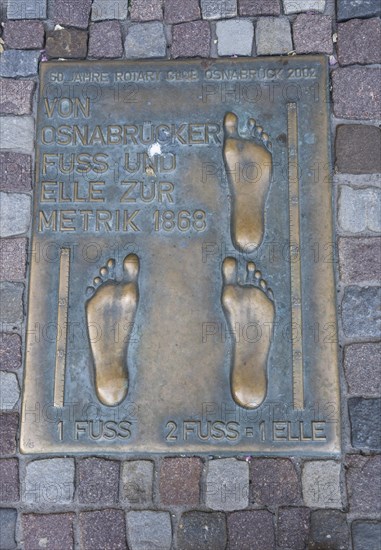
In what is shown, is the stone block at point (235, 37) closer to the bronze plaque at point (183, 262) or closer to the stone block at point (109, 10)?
the bronze plaque at point (183, 262)

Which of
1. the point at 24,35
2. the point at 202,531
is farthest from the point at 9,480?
the point at 24,35

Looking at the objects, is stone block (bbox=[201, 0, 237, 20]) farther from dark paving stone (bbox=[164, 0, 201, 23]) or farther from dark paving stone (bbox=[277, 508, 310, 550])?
dark paving stone (bbox=[277, 508, 310, 550])

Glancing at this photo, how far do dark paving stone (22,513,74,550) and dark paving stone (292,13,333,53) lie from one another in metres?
1.74

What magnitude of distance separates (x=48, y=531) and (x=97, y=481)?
212 millimetres

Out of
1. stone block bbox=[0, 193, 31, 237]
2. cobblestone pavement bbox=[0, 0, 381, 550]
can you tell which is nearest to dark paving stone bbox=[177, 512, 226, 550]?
cobblestone pavement bbox=[0, 0, 381, 550]

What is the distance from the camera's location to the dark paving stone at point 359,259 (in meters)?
1.76

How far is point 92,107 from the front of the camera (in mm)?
1857

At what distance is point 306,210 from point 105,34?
0.94 metres

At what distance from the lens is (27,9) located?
1.92 meters

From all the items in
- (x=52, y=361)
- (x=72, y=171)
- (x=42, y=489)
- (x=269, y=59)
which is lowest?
(x=42, y=489)

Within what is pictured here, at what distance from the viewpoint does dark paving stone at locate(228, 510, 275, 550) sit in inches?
65.6

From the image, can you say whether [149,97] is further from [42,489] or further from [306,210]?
[42,489]

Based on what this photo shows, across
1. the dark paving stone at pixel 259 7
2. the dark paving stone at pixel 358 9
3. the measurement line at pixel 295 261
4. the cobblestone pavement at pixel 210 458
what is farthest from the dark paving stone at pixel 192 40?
the dark paving stone at pixel 358 9

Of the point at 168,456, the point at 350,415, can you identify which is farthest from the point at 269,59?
the point at 168,456
